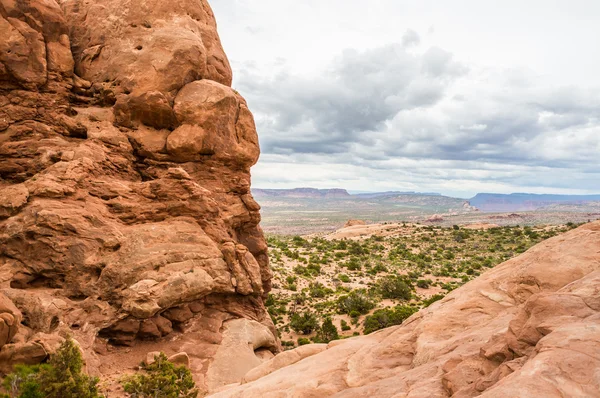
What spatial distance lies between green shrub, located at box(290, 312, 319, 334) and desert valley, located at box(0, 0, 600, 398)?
0.33m

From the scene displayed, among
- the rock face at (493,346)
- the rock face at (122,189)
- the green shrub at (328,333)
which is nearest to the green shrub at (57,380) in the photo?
the rock face at (122,189)

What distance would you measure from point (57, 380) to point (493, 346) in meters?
13.8

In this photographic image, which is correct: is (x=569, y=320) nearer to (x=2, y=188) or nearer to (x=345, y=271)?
(x=2, y=188)

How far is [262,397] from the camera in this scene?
10906 mm

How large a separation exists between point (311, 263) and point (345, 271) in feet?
16.0

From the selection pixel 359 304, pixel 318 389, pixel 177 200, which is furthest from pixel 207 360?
pixel 359 304

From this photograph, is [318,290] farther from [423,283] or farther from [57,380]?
[57,380]

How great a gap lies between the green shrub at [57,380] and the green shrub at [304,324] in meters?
19.3

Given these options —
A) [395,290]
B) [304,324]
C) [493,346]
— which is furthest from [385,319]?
[493,346]

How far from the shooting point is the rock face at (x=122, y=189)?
1847 centimetres

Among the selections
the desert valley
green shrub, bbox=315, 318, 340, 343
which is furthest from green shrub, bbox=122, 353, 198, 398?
green shrub, bbox=315, 318, 340, 343

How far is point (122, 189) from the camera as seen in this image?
2152cm

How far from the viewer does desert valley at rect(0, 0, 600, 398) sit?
36.4 feet

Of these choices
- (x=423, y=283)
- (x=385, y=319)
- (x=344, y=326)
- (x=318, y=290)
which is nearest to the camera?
(x=385, y=319)
